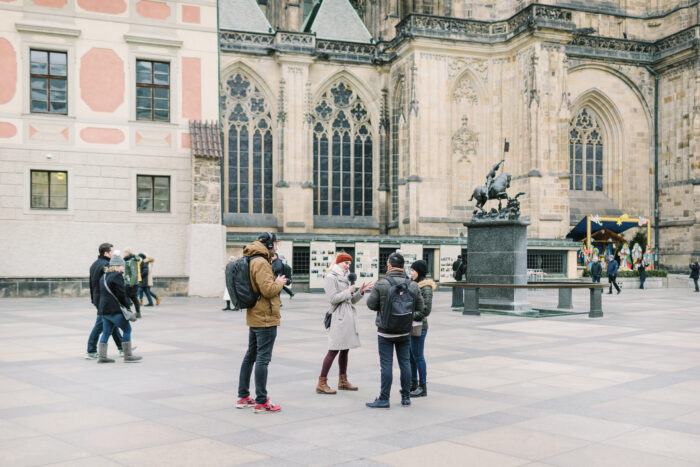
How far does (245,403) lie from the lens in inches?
279

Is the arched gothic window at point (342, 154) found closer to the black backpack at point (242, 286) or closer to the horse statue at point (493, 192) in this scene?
the horse statue at point (493, 192)

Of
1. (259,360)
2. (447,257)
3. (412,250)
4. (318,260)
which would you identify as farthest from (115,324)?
(447,257)

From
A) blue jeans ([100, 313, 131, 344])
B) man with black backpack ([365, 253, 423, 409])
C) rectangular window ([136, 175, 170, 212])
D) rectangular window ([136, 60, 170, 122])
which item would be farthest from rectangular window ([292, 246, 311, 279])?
man with black backpack ([365, 253, 423, 409])

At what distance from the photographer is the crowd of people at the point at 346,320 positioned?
22.8 feet

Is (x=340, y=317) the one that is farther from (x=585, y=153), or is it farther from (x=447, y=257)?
(x=585, y=153)

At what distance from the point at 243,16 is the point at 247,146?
7746 mm

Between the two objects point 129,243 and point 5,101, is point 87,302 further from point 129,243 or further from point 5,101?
point 5,101

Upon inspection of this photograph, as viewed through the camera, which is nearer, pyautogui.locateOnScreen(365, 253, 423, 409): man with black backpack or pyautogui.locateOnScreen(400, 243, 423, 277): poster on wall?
pyautogui.locateOnScreen(365, 253, 423, 409): man with black backpack

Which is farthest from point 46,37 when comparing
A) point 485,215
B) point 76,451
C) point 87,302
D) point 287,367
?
point 76,451

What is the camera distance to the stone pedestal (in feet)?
58.0

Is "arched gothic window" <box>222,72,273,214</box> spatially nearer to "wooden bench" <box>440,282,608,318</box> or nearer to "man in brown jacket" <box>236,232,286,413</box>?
"wooden bench" <box>440,282,608,318</box>

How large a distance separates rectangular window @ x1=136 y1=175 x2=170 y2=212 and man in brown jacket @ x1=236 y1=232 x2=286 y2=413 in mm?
16848

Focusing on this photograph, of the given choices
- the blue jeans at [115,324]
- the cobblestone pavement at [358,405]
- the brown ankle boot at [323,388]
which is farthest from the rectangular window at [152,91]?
the brown ankle boot at [323,388]

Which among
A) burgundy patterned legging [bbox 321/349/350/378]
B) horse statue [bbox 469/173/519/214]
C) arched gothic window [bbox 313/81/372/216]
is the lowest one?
burgundy patterned legging [bbox 321/349/350/378]
